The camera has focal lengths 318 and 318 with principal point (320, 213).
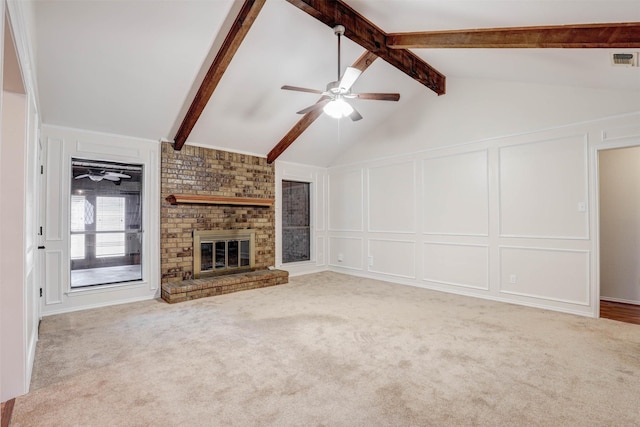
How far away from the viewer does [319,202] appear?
716 centimetres

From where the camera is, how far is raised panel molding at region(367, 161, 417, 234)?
575cm

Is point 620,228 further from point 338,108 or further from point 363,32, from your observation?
point 363,32

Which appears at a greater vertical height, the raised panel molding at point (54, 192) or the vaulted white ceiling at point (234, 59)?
the vaulted white ceiling at point (234, 59)

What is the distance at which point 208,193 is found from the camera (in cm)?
540

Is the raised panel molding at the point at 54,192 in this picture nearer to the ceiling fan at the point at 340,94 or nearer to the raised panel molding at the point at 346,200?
the ceiling fan at the point at 340,94

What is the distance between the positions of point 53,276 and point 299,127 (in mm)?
4111

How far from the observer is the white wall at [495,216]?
395 cm

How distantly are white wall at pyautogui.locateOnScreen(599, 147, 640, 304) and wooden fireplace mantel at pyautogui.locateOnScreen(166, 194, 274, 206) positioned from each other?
5.35m

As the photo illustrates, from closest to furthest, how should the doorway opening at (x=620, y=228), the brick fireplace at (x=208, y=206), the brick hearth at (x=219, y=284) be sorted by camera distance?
the doorway opening at (x=620, y=228), the brick hearth at (x=219, y=284), the brick fireplace at (x=208, y=206)

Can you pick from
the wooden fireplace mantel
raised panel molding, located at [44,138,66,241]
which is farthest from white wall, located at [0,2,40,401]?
the wooden fireplace mantel

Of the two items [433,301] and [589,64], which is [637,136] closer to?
[589,64]

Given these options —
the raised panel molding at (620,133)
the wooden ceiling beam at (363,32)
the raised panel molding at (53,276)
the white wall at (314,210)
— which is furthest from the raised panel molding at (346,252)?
the raised panel molding at (53,276)

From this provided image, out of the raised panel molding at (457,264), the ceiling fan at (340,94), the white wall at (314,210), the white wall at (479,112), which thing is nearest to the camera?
the ceiling fan at (340,94)

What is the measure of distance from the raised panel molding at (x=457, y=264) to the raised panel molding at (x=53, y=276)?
537 cm
